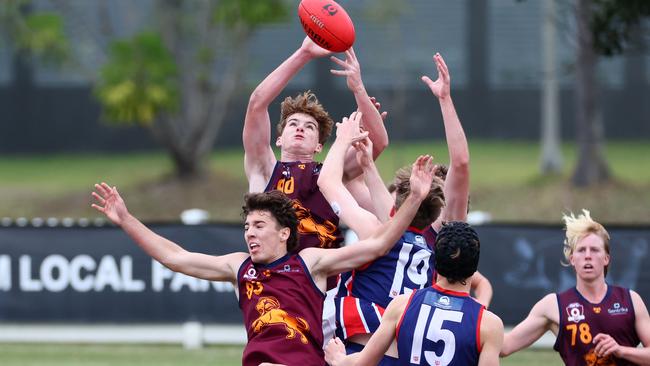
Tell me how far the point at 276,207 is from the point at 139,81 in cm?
1737

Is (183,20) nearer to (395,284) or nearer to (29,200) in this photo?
(29,200)

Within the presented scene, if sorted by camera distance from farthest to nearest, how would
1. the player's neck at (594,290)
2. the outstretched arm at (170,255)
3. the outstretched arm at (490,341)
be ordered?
the player's neck at (594,290) → the outstretched arm at (170,255) → the outstretched arm at (490,341)

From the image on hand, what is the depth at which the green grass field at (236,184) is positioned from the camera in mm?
22328

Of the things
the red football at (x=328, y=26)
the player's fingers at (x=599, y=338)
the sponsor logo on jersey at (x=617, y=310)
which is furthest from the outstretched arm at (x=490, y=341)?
the red football at (x=328, y=26)

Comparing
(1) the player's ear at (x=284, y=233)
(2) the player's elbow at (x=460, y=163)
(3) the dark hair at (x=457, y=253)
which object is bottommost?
(3) the dark hair at (x=457, y=253)

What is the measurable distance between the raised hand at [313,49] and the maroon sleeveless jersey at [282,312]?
133 cm

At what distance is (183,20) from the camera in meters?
26.9

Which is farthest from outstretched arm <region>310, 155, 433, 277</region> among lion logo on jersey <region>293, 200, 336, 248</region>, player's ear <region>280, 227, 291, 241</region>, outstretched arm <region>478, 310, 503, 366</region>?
outstretched arm <region>478, 310, 503, 366</region>

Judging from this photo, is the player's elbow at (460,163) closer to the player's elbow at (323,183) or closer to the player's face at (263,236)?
the player's elbow at (323,183)

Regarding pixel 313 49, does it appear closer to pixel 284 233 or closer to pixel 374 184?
pixel 374 184

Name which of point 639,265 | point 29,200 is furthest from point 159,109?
point 639,265

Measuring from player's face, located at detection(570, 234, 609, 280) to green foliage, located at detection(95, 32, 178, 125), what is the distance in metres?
16.6

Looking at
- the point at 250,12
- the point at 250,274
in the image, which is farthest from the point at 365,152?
the point at 250,12

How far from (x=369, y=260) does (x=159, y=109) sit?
58.5ft
